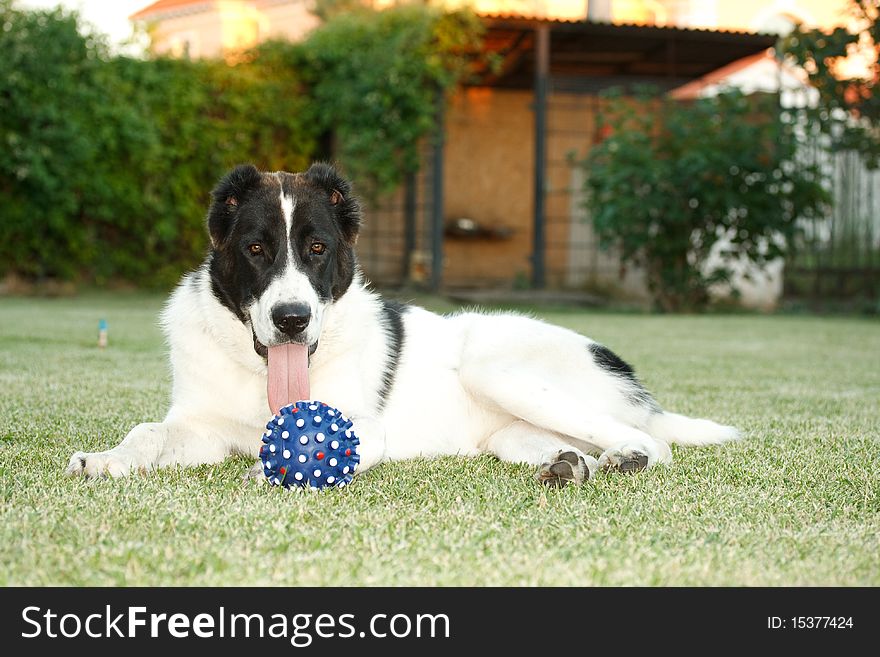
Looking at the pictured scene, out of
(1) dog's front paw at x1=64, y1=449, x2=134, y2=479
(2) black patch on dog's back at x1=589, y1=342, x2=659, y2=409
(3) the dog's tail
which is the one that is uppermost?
(2) black patch on dog's back at x1=589, y1=342, x2=659, y2=409

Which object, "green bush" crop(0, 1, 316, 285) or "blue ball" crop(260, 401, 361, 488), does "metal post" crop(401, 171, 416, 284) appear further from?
"blue ball" crop(260, 401, 361, 488)

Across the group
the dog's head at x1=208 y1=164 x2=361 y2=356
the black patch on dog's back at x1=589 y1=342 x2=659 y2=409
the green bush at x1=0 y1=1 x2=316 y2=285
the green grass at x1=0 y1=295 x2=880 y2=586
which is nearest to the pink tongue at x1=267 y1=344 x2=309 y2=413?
the dog's head at x1=208 y1=164 x2=361 y2=356

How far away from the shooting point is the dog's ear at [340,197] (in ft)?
11.2

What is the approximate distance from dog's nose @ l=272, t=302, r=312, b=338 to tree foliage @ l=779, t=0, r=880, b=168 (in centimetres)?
1056

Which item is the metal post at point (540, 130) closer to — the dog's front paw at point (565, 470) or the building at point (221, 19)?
the dog's front paw at point (565, 470)

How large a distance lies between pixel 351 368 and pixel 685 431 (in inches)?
50.5

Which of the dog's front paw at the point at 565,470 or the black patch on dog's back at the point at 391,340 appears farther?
the black patch on dog's back at the point at 391,340

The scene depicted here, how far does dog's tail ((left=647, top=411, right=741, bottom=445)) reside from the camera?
12.1ft

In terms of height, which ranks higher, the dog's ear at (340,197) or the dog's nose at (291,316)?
the dog's ear at (340,197)

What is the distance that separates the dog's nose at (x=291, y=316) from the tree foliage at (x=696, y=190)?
30.4 ft

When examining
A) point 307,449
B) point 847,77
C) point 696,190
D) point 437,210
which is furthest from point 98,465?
point 847,77

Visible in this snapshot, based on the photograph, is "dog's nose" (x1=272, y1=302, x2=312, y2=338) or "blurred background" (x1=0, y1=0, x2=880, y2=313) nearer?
"dog's nose" (x1=272, y1=302, x2=312, y2=338)

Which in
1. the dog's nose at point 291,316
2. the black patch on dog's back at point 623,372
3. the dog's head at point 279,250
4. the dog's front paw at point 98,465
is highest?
the dog's head at point 279,250

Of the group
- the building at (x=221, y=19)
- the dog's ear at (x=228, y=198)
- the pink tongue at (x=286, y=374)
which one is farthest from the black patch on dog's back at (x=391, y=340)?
the building at (x=221, y=19)
